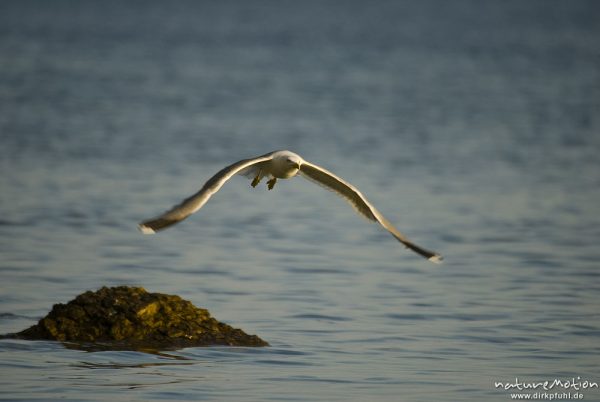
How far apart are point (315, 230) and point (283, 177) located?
322 inches

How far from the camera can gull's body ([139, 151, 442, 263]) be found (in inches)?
401

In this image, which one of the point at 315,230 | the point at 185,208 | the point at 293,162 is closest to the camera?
the point at 185,208

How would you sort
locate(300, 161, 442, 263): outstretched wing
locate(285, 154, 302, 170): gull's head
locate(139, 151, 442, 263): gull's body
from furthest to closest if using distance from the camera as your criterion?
locate(300, 161, 442, 263): outstretched wing → locate(285, 154, 302, 170): gull's head → locate(139, 151, 442, 263): gull's body

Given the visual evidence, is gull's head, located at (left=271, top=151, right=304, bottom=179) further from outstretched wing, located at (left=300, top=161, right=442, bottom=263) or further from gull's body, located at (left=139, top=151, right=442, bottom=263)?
outstretched wing, located at (left=300, top=161, right=442, bottom=263)

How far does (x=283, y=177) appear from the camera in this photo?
11.7 meters

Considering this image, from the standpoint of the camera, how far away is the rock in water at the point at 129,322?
A: 11898 millimetres

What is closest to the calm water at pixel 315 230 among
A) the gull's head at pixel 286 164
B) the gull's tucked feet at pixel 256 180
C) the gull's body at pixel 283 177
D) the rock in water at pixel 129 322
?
the rock in water at pixel 129 322

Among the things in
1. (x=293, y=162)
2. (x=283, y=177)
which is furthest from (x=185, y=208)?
(x=283, y=177)

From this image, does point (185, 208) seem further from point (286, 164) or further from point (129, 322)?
point (129, 322)

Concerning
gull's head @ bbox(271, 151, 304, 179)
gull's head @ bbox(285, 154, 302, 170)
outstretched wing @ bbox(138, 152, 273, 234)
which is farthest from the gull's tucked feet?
outstretched wing @ bbox(138, 152, 273, 234)

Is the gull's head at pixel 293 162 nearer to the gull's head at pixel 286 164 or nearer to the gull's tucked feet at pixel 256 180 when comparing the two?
the gull's head at pixel 286 164

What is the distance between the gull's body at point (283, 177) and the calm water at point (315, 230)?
140cm

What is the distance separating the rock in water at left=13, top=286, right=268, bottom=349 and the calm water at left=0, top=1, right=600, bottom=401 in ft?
0.63

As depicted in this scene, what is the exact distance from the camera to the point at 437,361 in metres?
12.4
